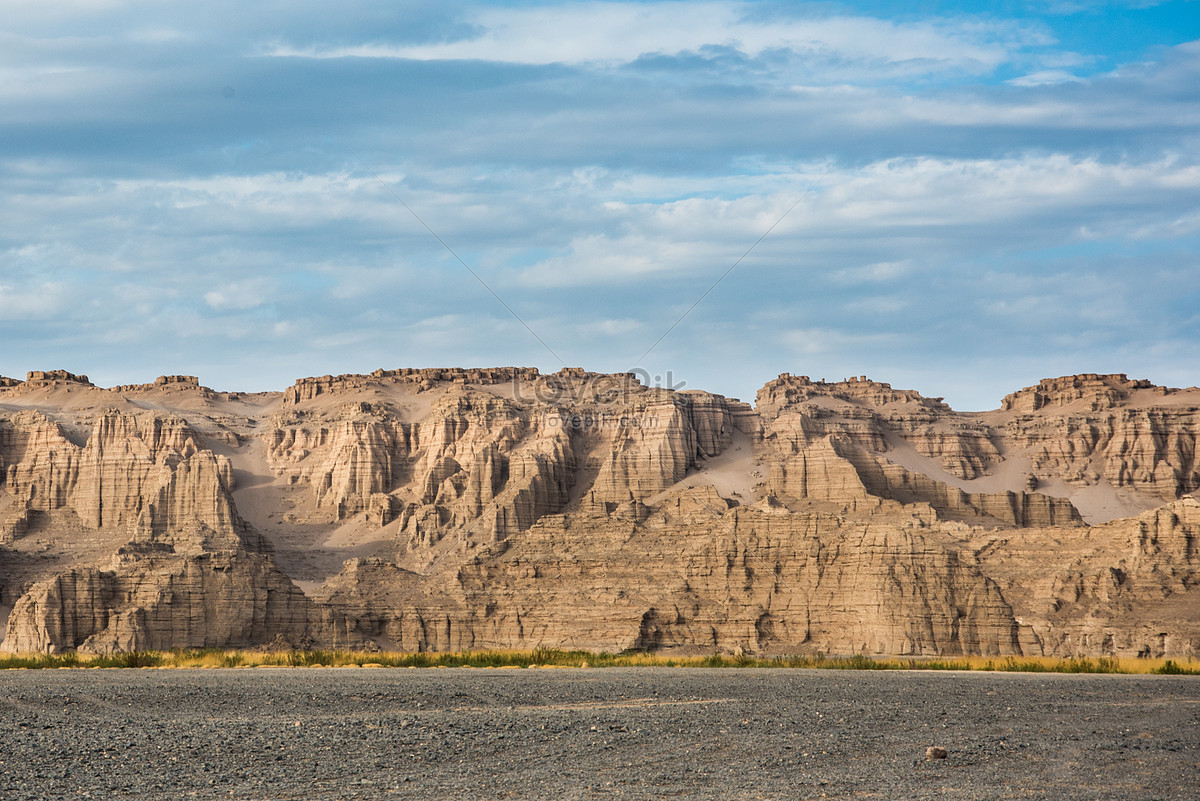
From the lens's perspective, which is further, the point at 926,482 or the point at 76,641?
the point at 926,482

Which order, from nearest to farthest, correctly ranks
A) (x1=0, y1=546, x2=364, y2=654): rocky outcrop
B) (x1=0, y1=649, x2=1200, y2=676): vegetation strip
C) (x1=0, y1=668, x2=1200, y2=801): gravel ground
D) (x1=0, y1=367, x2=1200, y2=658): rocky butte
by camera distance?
(x1=0, y1=668, x2=1200, y2=801): gravel ground < (x1=0, y1=649, x2=1200, y2=676): vegetation strip < (x1=0, y1=367, x2=1200, y2=658): rocky butte < (x1=0, y1=546, x2=364, y2=654): rocky outcrop

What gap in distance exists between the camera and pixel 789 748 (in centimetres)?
2344

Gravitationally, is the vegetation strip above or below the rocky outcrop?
below

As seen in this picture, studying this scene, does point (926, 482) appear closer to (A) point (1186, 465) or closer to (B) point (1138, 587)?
(A) point (1186, 465)

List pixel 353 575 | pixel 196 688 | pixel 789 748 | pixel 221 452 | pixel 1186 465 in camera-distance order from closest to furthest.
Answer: pixel 789 748 < pixel 196 688 < pixel 353 575 < pixel 1186 465 < pixel 221 452

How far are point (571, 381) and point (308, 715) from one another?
13359 cm

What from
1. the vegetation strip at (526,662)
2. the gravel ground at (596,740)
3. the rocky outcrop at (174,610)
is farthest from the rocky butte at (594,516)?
the gravel ground at (596,740)

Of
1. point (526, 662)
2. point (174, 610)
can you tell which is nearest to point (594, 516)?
point (174, 610)

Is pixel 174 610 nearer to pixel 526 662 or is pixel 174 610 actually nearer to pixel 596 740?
pixel 526 662

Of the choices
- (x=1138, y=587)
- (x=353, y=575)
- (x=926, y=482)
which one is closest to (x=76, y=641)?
(x=353, y=575)

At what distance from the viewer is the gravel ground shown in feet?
67.0

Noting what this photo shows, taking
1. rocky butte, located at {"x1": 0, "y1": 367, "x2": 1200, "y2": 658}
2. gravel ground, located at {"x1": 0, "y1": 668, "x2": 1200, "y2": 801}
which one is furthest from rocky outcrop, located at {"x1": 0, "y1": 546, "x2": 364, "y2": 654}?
gravel ground, located at {"x1": 0, "y1": 668, "x2": 1200, "y2": 801}

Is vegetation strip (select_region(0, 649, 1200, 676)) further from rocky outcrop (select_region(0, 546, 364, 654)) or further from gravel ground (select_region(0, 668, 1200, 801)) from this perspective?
rocky outcrop (select_region(0, 546, 364, 654))

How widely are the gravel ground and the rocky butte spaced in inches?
1507
